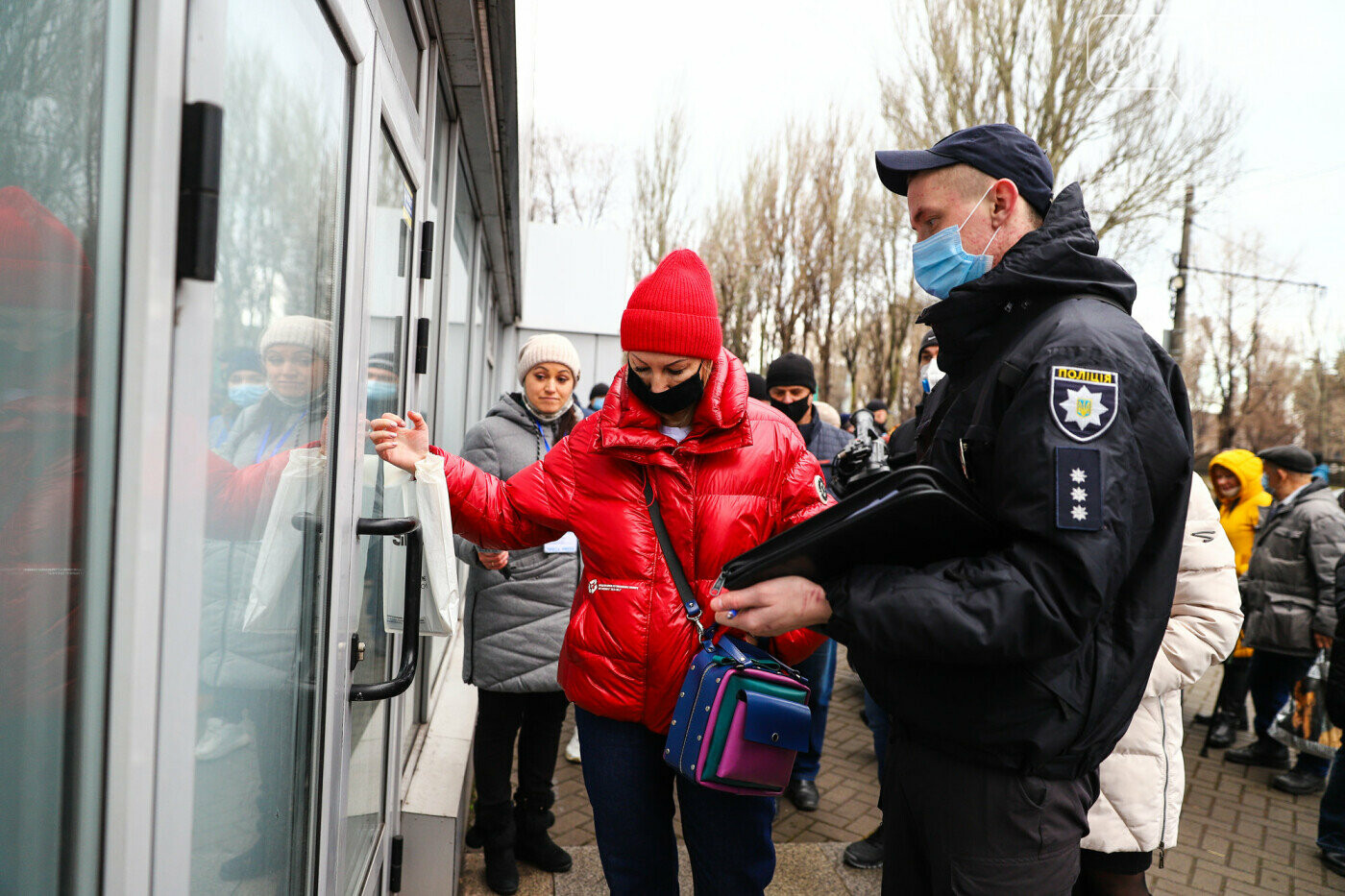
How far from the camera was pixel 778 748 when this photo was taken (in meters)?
1.95

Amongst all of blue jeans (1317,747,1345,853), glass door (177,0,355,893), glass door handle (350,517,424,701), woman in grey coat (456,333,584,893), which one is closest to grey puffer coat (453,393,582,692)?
woman in grey coat (456,333,584,893)

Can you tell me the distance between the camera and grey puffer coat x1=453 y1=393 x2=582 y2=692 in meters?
3.23

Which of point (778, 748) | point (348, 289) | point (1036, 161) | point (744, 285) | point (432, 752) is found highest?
point (744, 285)

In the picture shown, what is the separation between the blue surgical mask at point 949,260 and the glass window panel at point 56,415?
54.2 inches

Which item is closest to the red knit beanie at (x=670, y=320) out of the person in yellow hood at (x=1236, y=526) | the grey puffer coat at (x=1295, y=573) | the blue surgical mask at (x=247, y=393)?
the blue surgical mask at (x=247, y=393)

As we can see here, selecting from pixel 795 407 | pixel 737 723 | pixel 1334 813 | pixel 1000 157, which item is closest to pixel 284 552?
pixel 737 723

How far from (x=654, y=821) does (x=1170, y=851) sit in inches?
131

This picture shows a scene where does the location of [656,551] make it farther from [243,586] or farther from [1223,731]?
[1223,731]

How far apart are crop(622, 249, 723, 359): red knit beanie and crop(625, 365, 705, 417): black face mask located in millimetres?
64

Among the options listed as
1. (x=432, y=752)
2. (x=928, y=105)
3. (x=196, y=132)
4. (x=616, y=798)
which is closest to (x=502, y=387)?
(x=928, y=105)

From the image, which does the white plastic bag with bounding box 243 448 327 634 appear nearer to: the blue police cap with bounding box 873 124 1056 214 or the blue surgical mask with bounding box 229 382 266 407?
the blue surgical mask with bounding box 229 382 266 407

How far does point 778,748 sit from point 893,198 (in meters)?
17.6

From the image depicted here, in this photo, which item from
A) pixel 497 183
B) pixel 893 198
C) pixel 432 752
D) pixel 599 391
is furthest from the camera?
pixel 893 198

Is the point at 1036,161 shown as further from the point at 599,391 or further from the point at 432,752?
the point at 599,391
